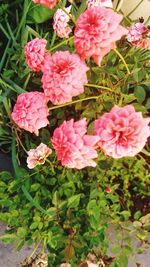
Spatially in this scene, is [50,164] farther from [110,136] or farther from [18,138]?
[110,136]

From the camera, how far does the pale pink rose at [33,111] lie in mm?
1284

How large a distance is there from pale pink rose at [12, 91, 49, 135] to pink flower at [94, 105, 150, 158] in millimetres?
163

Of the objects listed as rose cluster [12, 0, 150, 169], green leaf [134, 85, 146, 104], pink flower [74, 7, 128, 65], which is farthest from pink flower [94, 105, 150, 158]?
green leaf [134, 85, 146, 104]

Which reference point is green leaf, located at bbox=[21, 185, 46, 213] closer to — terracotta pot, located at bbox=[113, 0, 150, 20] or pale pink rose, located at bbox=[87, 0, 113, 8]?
pale pink rose, located at bbox=[87, 0, 113, 8]

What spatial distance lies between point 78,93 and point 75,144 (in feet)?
0.34

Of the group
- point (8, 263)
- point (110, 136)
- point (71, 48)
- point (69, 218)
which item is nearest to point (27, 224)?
point (69, 218)

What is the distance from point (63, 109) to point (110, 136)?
0.35 metres

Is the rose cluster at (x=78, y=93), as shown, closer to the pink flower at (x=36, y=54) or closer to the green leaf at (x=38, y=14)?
the pink flower at (x=36, y=54)

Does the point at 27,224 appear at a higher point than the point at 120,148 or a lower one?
lower

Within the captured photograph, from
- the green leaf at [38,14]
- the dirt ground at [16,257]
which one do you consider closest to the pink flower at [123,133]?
the dirt ground at [16,257]

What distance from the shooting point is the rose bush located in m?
1.19

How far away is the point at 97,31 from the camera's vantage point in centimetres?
117

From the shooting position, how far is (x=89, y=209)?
1346 millimetres

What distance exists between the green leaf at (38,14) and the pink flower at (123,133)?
546mm
